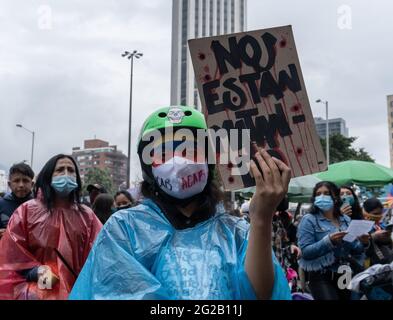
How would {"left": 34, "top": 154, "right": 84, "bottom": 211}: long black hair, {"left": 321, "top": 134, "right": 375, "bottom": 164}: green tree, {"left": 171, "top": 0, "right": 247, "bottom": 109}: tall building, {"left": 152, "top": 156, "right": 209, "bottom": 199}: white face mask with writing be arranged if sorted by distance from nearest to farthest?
1. {"left": 152, "top": 156, "right": 209, "bottom": 199}: white face mask with writing
2. {"left": 34, "top": 154, "right": 84, "bottom": 211}: long black hair
3. {"left": 321, "top": 134, "right": 375, "bottom": 164}: green tree
4. {"left": 171, "top": 0, "right": 247, "bottom": 109}: tall building

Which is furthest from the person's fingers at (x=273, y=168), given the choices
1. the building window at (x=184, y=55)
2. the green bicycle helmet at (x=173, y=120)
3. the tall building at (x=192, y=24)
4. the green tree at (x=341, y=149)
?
the building window at (x=184, y=55)

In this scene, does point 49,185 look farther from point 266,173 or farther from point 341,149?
point 341,149

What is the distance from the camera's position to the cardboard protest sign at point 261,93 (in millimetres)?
1838

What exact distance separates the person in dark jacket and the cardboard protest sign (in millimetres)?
3088

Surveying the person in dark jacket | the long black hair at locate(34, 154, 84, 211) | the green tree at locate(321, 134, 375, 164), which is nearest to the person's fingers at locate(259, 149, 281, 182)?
the long black hair at locate(34, 154, 84, 211)

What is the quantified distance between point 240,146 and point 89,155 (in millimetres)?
106615

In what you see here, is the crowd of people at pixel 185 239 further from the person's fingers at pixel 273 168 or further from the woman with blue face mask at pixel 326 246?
the woman with blue face mask at pixel 326 246

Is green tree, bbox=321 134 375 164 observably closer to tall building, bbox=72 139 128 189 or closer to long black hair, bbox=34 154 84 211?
long black hair, bbox=34 154 84 211

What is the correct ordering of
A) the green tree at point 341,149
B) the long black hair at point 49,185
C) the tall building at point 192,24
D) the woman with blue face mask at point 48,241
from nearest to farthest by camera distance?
the woman with blue face mask at point 48,241 → the long black hair at point 49,185 → the green tree at point 341,149 → the tall building at point 192,24

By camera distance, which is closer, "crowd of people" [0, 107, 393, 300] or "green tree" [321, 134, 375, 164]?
"crowd of people" [0, 107, 393, 300]

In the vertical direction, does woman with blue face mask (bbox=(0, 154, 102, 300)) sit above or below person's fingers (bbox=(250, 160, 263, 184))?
below

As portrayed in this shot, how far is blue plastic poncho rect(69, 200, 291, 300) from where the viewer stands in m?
1.57

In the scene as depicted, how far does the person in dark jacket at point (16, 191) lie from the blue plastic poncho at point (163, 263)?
9.87 ft
